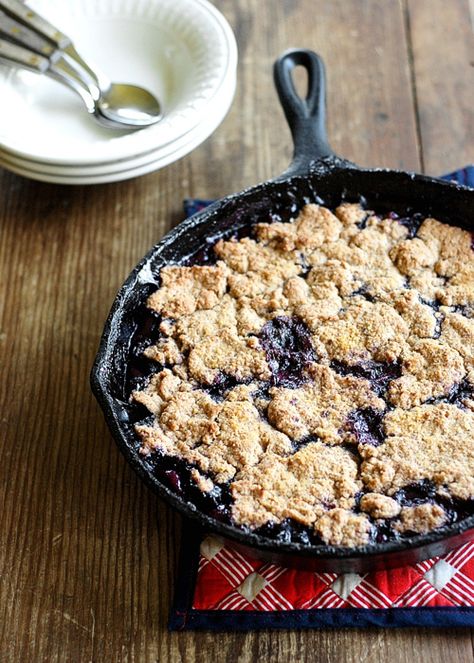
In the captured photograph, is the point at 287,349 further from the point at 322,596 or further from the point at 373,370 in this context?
the point at 322,596

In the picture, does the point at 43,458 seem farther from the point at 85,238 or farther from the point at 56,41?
the point at 56,41

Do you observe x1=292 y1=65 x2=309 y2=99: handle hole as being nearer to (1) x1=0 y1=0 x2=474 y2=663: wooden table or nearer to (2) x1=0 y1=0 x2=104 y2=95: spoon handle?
(1) x1=0 y1=0 x2=474 y2=663: wooden table

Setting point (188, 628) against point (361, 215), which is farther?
point (361, 215)

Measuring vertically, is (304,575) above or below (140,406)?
below

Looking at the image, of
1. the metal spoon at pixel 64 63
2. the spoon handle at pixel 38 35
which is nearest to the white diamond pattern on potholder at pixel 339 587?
the metal spoon at pixel 64 63

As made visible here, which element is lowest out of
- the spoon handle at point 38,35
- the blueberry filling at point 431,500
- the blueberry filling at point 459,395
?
the blueberry filling at point 431,500

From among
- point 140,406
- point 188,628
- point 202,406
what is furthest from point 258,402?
point 188,628

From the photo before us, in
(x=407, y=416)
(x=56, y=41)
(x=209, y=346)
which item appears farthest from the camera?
(x=56, y=41)

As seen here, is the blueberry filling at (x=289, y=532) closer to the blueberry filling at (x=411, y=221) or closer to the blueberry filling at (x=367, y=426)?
the blueberry filling at (x=367, y=426)
